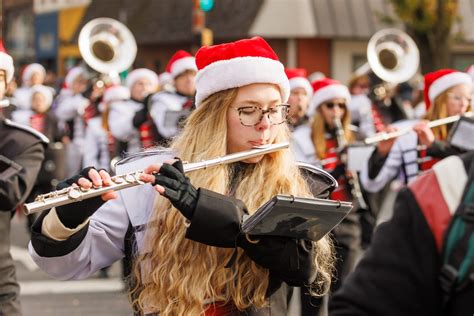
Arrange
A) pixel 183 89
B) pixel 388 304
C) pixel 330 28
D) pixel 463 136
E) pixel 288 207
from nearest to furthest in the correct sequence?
pixel 388 304 < pixel 288 207 < pixel 463 136 < pixel 183 89 < pixel 330 28

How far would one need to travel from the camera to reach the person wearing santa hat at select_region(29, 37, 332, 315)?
327cm

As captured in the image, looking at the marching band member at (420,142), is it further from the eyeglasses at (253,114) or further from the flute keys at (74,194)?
the flute keys at (74,194)

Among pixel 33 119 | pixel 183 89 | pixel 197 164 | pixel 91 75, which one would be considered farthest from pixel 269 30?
Result: pixel 197 164

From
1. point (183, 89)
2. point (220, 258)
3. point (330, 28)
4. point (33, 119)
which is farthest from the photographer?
point (330, 28)

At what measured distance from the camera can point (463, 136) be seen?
20.0ft

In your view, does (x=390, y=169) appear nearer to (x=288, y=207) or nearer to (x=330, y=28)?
(x=288, y=207)

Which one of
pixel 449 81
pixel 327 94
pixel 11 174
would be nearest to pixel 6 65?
pixel 11 174

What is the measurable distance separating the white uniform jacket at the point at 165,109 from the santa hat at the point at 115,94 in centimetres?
166

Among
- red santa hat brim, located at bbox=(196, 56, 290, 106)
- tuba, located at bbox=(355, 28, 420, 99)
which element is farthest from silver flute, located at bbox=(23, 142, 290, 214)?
tuba, located at bbox=(355, 28, 420, 99)

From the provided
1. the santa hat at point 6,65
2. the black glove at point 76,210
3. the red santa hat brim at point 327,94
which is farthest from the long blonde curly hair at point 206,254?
the red santa hat brim at point 327,94

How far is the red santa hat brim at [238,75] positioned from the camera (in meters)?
3.64

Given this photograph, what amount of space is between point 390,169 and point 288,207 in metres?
4.06

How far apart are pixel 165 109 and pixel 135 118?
715 millimetres

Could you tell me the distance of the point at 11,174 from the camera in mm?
4957
